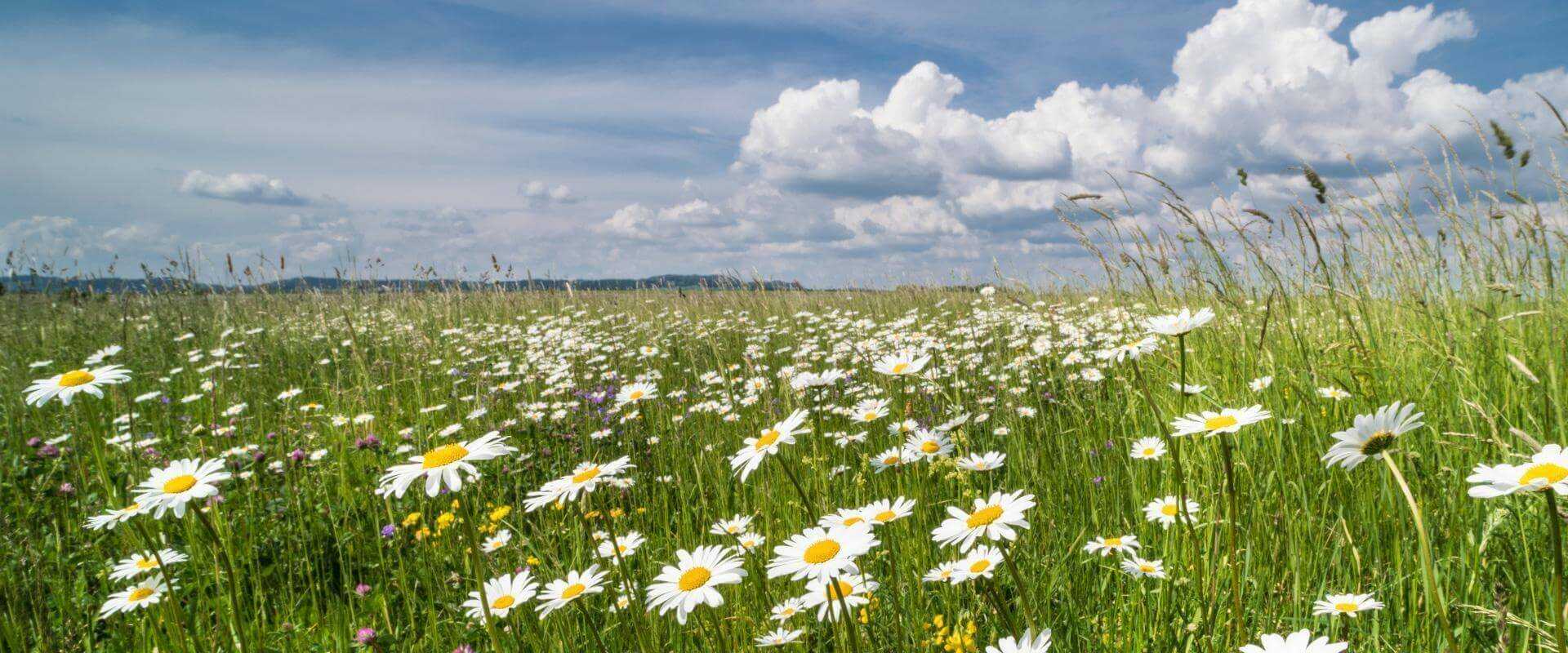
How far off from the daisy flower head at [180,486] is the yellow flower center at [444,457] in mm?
423

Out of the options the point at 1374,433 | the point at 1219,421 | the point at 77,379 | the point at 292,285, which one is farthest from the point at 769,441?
the point at 292,285

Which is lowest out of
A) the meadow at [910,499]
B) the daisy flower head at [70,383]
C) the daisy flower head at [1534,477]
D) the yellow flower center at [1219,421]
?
the meadow at [910,499]

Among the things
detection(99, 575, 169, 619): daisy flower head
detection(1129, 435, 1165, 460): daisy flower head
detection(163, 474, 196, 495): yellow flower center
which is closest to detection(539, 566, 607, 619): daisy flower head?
detection(163, 474, 196, 495): yellow flower center

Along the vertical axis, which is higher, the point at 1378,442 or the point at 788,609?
the point at 1378,442

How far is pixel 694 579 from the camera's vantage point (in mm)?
1359

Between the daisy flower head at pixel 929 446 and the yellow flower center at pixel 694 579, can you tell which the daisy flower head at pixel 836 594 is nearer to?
the yellow flower center at pixel 694 579

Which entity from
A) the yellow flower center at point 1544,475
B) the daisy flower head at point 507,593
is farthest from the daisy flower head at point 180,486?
the yellow flower center at point 1544,475

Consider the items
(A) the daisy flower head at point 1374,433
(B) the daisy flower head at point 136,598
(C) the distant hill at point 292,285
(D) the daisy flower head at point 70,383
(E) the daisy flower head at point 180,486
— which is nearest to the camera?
(A) the daisy flower head at point 1374,433

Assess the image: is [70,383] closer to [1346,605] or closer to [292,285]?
[1346,605]

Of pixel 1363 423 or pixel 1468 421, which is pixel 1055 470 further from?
pixel 1363 423

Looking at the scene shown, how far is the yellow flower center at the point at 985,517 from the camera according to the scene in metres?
1.30

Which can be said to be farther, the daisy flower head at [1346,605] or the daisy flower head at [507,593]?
the daisy flower head at [507,593]

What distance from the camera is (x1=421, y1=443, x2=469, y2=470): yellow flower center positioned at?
1276 millimetres

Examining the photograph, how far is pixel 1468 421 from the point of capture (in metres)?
2.39
